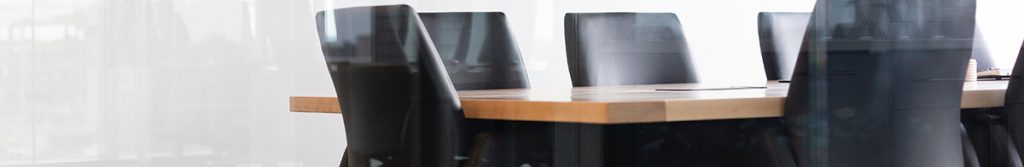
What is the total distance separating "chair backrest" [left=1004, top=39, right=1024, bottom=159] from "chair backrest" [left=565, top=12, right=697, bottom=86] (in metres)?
1.21

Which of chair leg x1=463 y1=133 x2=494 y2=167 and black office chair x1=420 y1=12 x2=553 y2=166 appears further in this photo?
black office chair x1=420 y1=12 x2=553 y2=166

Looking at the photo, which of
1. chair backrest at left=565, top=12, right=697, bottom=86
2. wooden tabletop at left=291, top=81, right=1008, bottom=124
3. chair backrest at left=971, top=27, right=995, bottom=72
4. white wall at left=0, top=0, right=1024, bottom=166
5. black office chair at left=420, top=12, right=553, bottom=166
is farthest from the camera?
white wall at left=0, top=0, right=1024, bottom=166

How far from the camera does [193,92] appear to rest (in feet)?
12.2

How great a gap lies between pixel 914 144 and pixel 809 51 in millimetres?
213

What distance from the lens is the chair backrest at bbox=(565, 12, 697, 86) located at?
3.23 m

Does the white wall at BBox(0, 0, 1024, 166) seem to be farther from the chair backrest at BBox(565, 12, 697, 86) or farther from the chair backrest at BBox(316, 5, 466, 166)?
the chair backrest at BBox(316, 5, 466, 166)

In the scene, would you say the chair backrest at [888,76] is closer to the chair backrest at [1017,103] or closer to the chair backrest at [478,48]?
the chair backrest at [1017,103]

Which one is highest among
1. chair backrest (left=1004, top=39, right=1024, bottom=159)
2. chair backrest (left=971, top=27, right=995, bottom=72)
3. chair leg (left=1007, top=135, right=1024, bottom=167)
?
chair backrest (left=971, top=27, right=995, bottom=72)

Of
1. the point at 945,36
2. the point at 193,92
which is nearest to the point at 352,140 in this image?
the point at 945,36

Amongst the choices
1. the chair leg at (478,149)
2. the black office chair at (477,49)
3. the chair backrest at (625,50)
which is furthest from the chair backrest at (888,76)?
the chair backrest at (625,50)

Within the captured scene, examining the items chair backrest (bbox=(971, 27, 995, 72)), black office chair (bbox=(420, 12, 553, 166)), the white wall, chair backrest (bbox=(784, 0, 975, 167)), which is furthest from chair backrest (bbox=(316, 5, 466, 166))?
the white wall

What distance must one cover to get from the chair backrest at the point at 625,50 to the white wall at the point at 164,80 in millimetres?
229

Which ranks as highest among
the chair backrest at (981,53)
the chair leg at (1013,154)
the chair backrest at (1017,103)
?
the chair backrest at (981,53)

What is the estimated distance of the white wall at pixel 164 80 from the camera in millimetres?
3582
